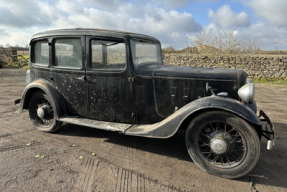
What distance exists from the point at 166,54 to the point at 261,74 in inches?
277

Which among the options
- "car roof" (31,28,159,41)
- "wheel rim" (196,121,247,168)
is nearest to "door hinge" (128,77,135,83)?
"car roof" (31,28,159,41)

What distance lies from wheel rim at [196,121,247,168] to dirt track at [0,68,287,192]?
0.25 m

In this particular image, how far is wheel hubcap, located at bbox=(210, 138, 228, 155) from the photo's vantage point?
2.74 m

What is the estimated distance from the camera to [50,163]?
123 inches

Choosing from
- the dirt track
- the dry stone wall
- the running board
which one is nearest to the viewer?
the dirt track

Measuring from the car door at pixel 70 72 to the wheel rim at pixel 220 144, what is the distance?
2.21 metres

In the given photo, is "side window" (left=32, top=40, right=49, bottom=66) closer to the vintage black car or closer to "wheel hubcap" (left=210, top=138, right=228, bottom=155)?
the vintage black car

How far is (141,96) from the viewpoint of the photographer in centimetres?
348

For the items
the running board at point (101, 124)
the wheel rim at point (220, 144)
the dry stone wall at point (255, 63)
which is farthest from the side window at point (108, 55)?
the dry stone wall at point (255, 63)

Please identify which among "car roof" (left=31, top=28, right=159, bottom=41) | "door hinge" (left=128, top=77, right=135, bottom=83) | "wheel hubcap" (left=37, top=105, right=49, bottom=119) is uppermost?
"car roof" (left=31, top=28, right=159, bottom=41)

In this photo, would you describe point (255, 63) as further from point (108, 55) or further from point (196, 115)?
point (108, 55)

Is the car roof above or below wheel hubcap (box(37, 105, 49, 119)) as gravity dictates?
above

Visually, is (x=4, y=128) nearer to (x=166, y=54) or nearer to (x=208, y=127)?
(x=208, y=127)

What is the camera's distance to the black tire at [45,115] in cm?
418
